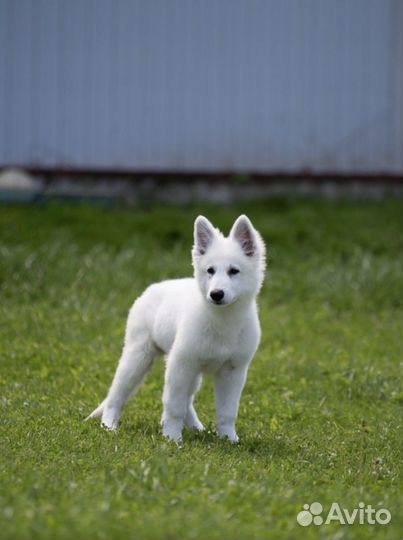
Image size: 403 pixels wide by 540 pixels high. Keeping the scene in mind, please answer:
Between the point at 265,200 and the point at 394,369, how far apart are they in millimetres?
6328

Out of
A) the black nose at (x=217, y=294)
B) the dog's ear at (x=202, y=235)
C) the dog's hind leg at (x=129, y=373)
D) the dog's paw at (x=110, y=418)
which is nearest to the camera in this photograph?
the black nose at (x=217, y=294)

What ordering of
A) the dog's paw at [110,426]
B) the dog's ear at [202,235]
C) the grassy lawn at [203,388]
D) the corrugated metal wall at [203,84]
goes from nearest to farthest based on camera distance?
the grassy lawn at [203,388]
the dog's paw at [110,426]
the dog's ear at [202,235]
the corrugated metal wall at [203,84]

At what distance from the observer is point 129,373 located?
7.07 metres

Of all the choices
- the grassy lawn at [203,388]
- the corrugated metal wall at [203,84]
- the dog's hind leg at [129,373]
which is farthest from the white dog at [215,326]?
the corrugated metal wall at [203,84]

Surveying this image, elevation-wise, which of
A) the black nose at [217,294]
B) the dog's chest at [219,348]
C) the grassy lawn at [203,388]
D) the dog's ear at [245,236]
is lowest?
the grassy lawn at [203,388]

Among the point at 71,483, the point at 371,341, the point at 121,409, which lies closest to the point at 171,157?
the point at 371,341

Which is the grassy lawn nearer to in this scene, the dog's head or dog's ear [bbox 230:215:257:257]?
the dog's head

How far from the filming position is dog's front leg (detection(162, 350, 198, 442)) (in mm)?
6566

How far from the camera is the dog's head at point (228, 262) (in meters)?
6.45

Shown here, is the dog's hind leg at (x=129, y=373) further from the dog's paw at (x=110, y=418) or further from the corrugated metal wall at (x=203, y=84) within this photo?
the corrugated metal wall at (x=203, y=84)

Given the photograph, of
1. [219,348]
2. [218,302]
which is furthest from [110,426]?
[218,302]

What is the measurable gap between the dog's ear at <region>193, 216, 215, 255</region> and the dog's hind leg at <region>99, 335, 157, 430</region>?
828 mm

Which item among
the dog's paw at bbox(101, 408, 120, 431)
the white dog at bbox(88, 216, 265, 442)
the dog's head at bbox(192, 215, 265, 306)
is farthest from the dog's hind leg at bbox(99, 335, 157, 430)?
the dog's head at bbox(192, 215, 265, 306)

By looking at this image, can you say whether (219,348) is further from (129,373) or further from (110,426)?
(110,426)
